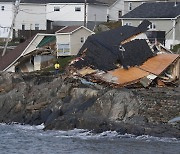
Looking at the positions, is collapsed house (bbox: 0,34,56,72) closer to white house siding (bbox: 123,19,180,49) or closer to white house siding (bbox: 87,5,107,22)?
white house siding (bbox: 123,19,180,49)

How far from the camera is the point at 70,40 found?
61969 mm

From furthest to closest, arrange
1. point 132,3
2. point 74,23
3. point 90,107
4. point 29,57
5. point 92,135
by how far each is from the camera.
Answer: point 74,23 → point 132,3 → point 29,57 → point 90,107 → point 92,135

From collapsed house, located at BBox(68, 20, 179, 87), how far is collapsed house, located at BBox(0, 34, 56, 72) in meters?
6.34

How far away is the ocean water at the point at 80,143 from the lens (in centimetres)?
3988

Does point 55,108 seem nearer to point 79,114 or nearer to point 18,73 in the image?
point 79,114

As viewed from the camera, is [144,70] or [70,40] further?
[70,40]

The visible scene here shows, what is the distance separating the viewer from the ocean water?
39.9 meters

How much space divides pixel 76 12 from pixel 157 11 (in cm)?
1254

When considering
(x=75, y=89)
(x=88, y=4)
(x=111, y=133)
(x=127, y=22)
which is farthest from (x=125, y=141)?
(x=88, y=4)

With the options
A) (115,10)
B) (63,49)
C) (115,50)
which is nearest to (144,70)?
(115,50)

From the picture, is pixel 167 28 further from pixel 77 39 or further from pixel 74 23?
pixel 74 23

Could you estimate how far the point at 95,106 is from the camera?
46.8m

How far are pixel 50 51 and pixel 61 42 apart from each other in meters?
1.07

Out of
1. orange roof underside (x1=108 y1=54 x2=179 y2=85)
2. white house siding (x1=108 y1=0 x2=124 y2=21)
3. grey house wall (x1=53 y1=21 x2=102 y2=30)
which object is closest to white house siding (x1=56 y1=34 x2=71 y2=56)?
orange roof underside (x1=108 y1=54 x2=179 y2=85)
